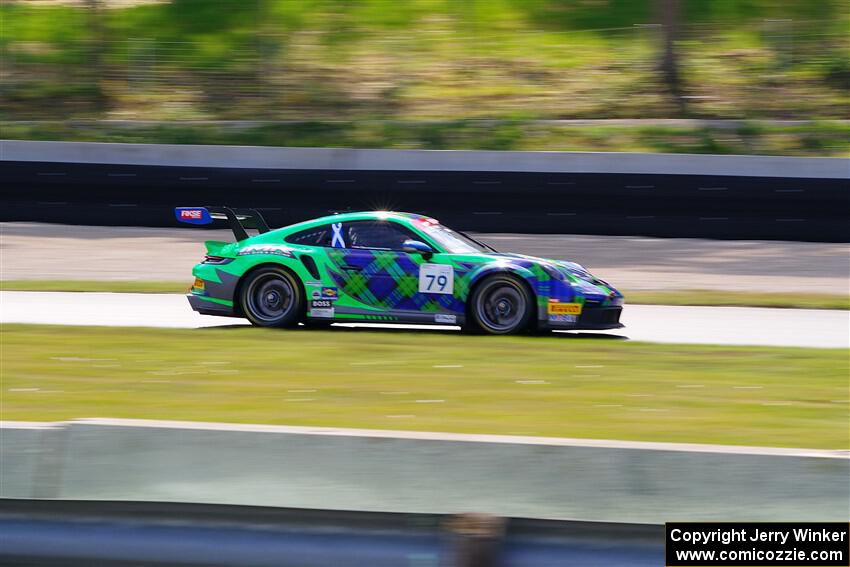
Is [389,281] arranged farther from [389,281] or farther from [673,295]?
[673,295]

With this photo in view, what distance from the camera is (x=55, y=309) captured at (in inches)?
430

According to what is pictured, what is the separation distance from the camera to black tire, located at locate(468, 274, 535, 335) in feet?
31.1

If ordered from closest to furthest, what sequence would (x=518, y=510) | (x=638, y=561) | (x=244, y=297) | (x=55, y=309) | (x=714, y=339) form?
(x=638, y=561) → (x=518, y=510) → (x=714, y=339) → (x=244, y=297) → (x=55, y=309)

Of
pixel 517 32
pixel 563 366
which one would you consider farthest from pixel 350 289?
pixel 517 32

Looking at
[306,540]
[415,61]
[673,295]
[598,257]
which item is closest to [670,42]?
[415,61]

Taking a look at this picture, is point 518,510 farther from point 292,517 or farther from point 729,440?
point 729,440

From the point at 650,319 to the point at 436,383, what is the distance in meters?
4.27

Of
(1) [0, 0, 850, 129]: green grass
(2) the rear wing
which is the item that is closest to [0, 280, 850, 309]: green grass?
(2) the rear wing

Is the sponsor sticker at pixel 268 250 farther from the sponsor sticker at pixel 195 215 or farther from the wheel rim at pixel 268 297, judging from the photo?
the sponsor sticker at pixel 195 215

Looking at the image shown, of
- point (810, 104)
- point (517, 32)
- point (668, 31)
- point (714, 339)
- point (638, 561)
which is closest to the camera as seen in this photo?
point (638, 561)

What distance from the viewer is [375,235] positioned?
9.88 metres

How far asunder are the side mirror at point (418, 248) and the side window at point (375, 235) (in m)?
0.10

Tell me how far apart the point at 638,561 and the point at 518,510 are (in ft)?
1.86

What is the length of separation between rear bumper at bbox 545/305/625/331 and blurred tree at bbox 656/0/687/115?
43.6 feet
